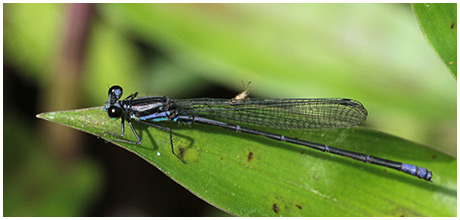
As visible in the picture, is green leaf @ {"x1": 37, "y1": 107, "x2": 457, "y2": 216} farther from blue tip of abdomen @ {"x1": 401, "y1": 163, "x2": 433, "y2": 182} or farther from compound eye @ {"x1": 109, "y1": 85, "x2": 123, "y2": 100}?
compound eye @ {"x1": 109, "y1": 85, "x2": 123, "y2": 100}

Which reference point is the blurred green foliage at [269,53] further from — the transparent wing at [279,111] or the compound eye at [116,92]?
the compound eye at [116,92]

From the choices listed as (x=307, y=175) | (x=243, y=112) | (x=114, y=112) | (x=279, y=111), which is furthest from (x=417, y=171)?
(x=114, y=112)

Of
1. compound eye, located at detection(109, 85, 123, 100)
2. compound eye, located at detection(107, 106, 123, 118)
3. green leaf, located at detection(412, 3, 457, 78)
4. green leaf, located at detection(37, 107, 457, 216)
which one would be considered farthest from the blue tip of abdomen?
compound eye, located at detection(109, 85, 123, 100)

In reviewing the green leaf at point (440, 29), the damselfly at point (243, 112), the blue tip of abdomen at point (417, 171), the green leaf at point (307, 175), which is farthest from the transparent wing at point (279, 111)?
the green leaf at point (440, 29)

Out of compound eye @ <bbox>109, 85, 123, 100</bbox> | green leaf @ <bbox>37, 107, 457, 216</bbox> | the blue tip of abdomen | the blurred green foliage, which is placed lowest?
green leaf @ <bbox>37, 107, 457, 216</bbox>

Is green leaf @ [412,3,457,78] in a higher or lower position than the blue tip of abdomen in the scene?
higher

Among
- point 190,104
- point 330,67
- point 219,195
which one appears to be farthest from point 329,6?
point 219,195
